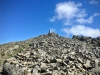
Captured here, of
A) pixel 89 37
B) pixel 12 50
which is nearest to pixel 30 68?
pixel 12 50

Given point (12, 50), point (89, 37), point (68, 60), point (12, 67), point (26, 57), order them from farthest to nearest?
point (89, 37), point (12, 50), point (26, 57), point (68, 60), point (12, 67)

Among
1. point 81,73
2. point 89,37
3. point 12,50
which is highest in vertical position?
point 89,37

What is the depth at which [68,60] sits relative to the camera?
69.2ft

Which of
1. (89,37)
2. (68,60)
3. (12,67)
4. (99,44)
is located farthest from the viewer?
(89,37)

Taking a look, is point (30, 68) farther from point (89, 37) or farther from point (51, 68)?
point (89, 37)

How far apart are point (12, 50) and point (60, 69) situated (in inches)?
783

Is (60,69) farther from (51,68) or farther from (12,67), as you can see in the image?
(12,67)

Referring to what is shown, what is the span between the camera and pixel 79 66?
1978cm

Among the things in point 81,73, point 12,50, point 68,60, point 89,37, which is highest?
point 89,37

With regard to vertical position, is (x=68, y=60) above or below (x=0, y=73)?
above

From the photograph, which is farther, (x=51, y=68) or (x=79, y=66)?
(x=79, y=66)

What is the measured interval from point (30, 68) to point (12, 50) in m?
18.6

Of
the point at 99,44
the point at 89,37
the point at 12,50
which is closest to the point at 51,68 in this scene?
the point at 12,50

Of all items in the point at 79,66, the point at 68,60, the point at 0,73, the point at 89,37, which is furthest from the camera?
the point at 89,37
